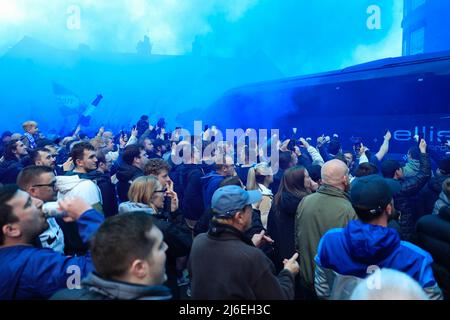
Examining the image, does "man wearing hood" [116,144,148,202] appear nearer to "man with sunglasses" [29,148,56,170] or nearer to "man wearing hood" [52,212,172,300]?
"man with sunglasses" [29,148,56,170]

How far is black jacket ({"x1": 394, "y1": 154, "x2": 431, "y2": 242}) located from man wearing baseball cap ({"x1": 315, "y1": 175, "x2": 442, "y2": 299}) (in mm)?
1572

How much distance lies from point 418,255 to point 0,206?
1625 millimetres

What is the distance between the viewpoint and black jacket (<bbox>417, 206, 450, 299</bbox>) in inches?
76.8

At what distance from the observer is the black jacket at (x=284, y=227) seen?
2.47 m

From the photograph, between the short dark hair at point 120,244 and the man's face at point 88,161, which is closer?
the short dark hair at point 120,244

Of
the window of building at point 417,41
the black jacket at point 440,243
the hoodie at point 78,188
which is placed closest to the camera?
the black jacket at point 440,243

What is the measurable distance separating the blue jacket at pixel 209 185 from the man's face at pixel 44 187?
50.7 inches

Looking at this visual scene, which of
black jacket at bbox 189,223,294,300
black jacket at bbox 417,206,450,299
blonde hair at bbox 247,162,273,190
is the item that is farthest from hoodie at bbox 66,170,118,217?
black jacket at bbox 417,206,450,299

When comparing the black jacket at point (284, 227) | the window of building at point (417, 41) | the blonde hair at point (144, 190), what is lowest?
the black jacket at point (284, 227)

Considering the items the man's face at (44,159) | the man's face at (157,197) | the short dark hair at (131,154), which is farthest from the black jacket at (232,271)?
the man's face at (44,159)

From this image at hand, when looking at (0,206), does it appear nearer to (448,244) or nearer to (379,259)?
(379,259)

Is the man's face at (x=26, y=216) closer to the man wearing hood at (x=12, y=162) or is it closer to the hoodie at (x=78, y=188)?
the hoodie at (x=78, y=188)

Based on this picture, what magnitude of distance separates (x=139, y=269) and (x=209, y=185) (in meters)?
2.19

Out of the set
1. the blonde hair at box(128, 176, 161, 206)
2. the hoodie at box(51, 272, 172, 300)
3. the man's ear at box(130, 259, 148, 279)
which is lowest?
the hoodie at box(51, 272, 172, 300)
